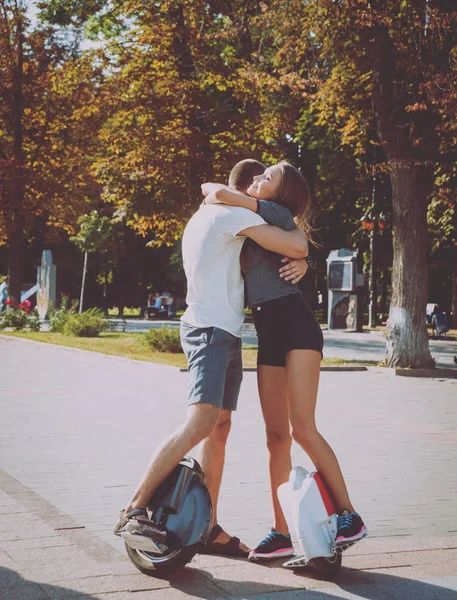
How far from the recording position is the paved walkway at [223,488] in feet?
13.3

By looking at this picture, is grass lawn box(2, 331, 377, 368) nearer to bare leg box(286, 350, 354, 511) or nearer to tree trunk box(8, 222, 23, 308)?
tree trunk box(8, 222, 23, 308)

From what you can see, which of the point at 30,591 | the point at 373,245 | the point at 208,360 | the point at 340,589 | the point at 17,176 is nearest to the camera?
the point at 30,591

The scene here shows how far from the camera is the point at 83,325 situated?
26.7m

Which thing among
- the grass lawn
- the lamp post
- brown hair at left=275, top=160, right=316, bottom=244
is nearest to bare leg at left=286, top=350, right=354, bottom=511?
brown hair at left=275, top=160, right=316, bottom=244

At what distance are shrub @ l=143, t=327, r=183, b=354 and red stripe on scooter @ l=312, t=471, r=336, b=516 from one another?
15.8m

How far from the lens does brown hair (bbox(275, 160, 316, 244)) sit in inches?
179

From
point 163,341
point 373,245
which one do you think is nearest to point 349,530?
point 163,341

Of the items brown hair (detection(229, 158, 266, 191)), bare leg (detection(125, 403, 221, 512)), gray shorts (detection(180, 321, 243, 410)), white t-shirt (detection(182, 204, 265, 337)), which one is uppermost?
brown hair (detection(229, 158, 266, 191))

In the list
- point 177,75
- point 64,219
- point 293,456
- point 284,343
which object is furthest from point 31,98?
point 284,343

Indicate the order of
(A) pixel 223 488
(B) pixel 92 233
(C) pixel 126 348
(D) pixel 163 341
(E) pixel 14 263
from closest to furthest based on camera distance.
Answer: (A) pixel 223 488 → (D) pixel 163 341 → (C) pixel 126 348 → (E) pixel 14 263 → (B) pixel 92 233

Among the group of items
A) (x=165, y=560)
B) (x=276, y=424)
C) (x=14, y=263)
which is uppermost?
(x=14, y=263)

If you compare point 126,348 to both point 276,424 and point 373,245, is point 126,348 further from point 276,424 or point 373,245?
point 276,424

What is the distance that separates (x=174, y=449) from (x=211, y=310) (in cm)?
64

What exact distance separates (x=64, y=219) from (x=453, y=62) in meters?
21.6
